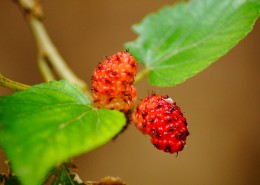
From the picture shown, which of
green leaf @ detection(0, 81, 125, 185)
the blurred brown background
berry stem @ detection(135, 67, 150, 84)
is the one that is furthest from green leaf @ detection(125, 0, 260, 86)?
the blurred brown background

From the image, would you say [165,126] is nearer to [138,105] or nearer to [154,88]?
[138,105]

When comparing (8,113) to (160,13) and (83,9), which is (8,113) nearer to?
(160,13)

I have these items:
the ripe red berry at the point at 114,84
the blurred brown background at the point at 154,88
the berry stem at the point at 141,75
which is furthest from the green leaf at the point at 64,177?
the blurred brown background at the point at 154,88

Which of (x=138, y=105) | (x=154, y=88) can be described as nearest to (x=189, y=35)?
(x=138, y=105)

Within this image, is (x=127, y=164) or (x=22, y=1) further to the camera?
(x=127, y=164)

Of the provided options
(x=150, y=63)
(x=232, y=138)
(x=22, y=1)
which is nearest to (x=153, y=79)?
(x=150, y=63)
